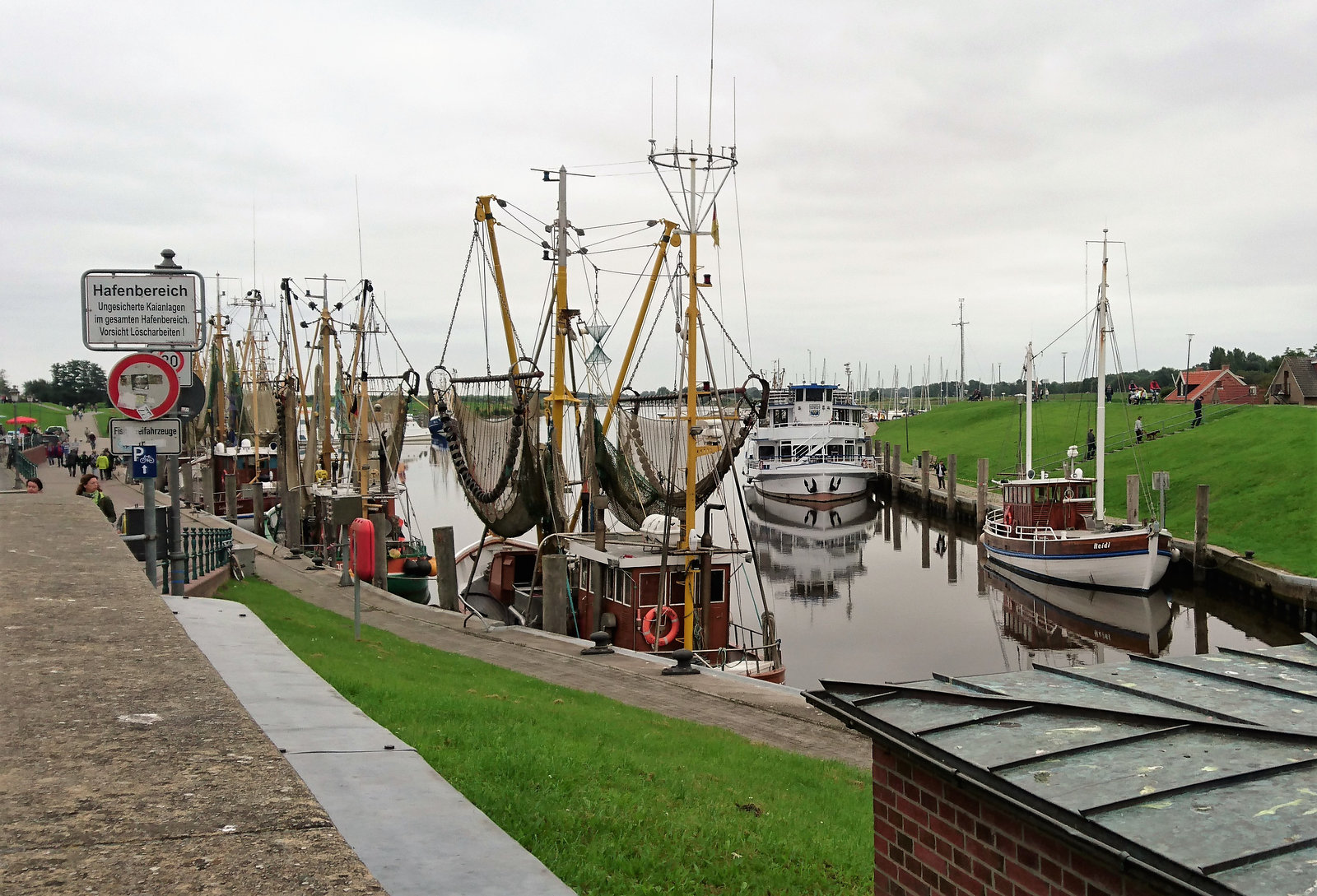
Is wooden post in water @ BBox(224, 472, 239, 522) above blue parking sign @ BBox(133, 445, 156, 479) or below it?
below

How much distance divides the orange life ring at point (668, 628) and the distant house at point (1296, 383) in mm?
60808

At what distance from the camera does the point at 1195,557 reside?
109 feet

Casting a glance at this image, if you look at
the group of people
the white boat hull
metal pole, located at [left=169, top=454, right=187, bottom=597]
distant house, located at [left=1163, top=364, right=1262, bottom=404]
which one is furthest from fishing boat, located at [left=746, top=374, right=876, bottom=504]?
metal pole, located at [left=169, top=454, right=187, bottom=597]

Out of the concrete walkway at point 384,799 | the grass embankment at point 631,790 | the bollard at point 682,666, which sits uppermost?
the concrete walkway at point 384,799

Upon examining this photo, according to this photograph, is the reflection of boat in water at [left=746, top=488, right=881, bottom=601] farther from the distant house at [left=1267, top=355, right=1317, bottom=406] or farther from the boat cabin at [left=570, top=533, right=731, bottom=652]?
the distant house at [left=1267, top=355, right=1317, bottom=406]

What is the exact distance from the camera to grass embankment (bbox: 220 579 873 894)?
627 centimetres

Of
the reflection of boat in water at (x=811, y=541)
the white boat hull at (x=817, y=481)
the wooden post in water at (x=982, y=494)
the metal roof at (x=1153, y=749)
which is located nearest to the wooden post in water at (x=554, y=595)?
the reflection of boat in water at (x=811, y=541)

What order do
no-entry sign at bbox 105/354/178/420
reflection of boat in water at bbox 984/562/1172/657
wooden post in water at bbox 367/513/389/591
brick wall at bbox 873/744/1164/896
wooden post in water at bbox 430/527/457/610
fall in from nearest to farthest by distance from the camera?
brick wall at bbox 873/744/1164/896 → no-entry sign at bbox 105/354/178/420 → wooden post in water at bbox 430/527/457/610 → wooden post in water at bbox 367/513/389/591 → reflection of boat in water at bbox 984/562/1172/657

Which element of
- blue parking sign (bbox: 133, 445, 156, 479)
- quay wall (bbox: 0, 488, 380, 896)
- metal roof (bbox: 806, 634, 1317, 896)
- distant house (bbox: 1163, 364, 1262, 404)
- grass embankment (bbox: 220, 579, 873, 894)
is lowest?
grass embankment (bbox: 220, 579, 873, 894)

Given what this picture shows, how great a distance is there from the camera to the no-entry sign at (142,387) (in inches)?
394

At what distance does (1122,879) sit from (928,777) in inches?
46.2

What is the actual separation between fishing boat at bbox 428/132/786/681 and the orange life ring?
0.03 meters

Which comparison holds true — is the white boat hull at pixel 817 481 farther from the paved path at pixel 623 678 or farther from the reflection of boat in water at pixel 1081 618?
the paved path at pixel 623 678

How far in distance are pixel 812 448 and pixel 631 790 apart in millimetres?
60874
